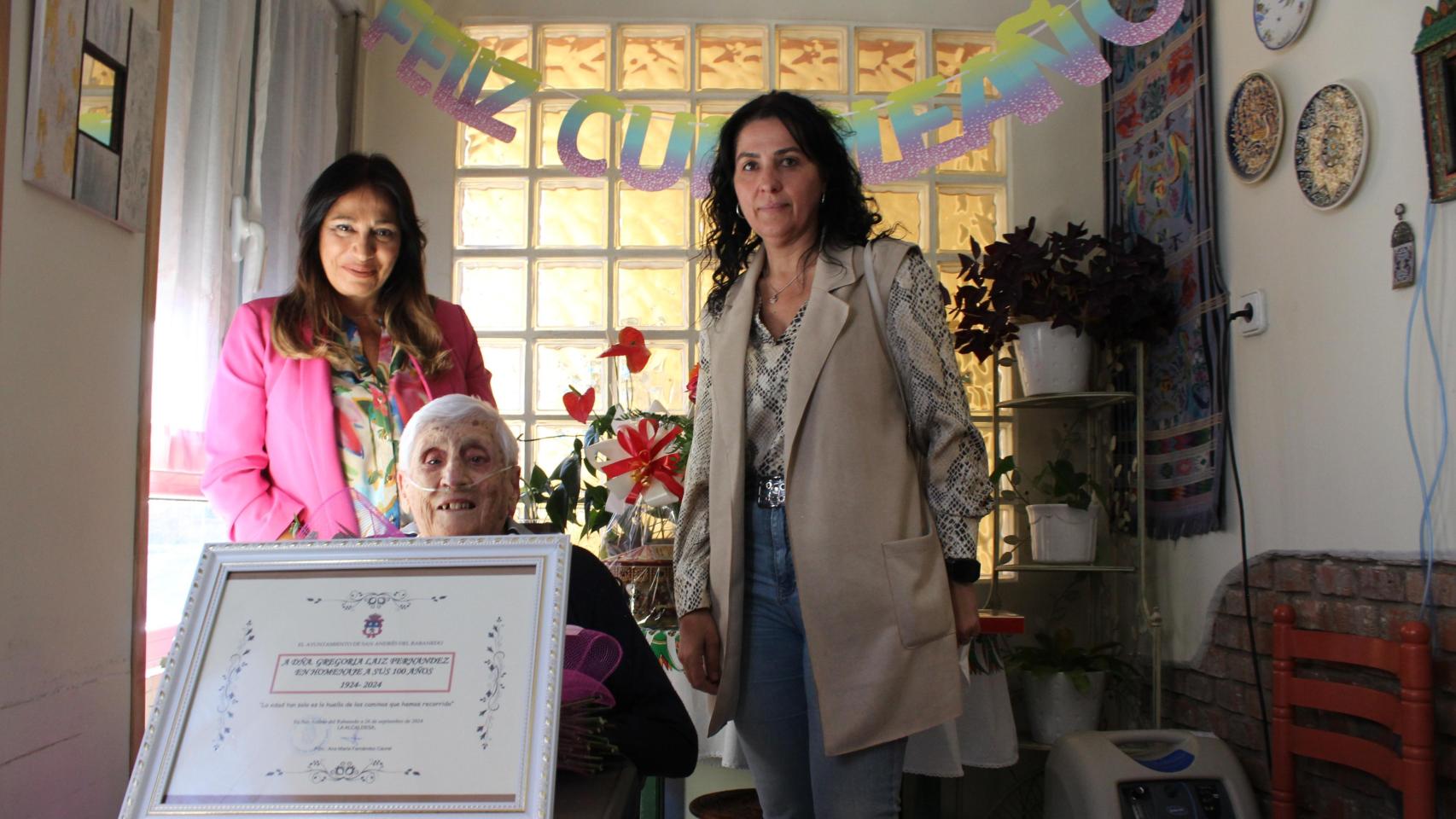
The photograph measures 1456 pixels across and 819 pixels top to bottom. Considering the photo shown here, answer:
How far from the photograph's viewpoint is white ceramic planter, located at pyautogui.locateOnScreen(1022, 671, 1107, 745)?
2.71m

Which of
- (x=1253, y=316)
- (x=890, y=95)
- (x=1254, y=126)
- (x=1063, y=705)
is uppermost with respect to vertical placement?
(x=890, y=95)

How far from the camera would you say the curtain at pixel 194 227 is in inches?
82.6

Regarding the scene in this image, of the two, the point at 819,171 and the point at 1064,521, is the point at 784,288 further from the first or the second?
Result: the point at 1064,521

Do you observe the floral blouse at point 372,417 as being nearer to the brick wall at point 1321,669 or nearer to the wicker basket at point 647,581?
the wicker basket at point 647,581

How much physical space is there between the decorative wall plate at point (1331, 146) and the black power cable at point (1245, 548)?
32cm

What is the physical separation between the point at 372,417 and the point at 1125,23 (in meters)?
1.74

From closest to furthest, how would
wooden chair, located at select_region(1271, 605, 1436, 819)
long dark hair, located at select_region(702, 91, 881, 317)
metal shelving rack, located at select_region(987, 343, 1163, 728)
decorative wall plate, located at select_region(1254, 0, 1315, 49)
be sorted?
long dark hair, located at select_region(702, 91, 881, 317)
wooden chair, located at select_region(1271, 605, 1436, 819)
decorative wall plate, located at select_region(1254, 0, 1315, 49)
metal shelving rack, located at select_region(987, 343, 1163, 728)

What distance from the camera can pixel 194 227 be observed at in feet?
7.34

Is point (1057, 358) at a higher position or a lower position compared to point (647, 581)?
higher

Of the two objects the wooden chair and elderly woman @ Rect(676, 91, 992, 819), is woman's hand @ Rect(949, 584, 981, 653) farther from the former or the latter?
the wooden chair

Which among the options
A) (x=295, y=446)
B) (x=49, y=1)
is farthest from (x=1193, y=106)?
(x=49, y=1)

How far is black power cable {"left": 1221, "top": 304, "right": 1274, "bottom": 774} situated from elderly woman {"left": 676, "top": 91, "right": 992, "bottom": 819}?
3.50 ft

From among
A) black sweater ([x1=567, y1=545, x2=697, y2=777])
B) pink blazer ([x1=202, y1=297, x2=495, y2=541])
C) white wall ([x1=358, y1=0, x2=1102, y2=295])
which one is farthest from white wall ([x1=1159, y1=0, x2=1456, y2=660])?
pink blazer ([x1=202, y1=297, x2=495, y2=541])

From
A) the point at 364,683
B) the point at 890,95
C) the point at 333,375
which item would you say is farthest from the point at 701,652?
the point at 890,95
